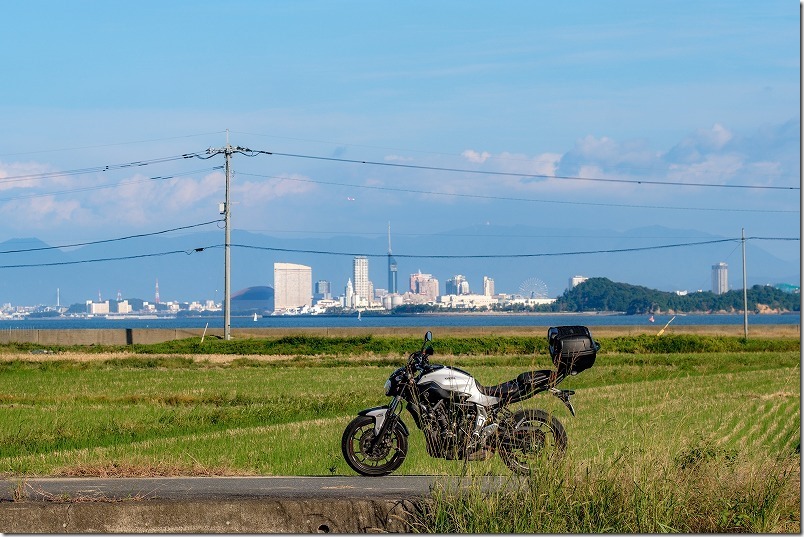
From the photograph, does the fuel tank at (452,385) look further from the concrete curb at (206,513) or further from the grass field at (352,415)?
the concrete curb at (206,513)

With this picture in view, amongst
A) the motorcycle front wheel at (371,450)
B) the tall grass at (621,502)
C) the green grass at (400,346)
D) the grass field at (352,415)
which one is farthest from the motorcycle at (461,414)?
the green grass at (400,346)

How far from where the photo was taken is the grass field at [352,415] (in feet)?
29.1

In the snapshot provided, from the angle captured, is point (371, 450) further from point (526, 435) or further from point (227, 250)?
point (227, 250)

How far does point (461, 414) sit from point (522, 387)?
67 centimetres

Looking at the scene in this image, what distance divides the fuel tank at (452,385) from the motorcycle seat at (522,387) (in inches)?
3.0

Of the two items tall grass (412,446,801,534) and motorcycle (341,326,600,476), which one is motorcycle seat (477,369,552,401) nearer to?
motorcycle (341,326,600,476)

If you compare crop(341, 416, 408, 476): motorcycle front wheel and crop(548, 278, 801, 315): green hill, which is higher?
crop(548, 278, 801, 315): green hill

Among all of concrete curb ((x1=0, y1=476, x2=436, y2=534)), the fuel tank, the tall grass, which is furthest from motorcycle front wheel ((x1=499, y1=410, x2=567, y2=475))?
concrete curb ((x1=0, y1=476, x2=436, y2=534))

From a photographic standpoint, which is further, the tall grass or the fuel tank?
the fuel tank

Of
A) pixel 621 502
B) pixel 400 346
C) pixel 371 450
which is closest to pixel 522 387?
pixel 371 450

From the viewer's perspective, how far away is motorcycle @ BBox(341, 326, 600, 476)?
1085 centimetres

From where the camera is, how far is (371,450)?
453 inches

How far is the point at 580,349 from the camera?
1115 centimetres

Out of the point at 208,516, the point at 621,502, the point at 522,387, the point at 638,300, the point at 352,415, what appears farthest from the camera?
the point at 638,300
